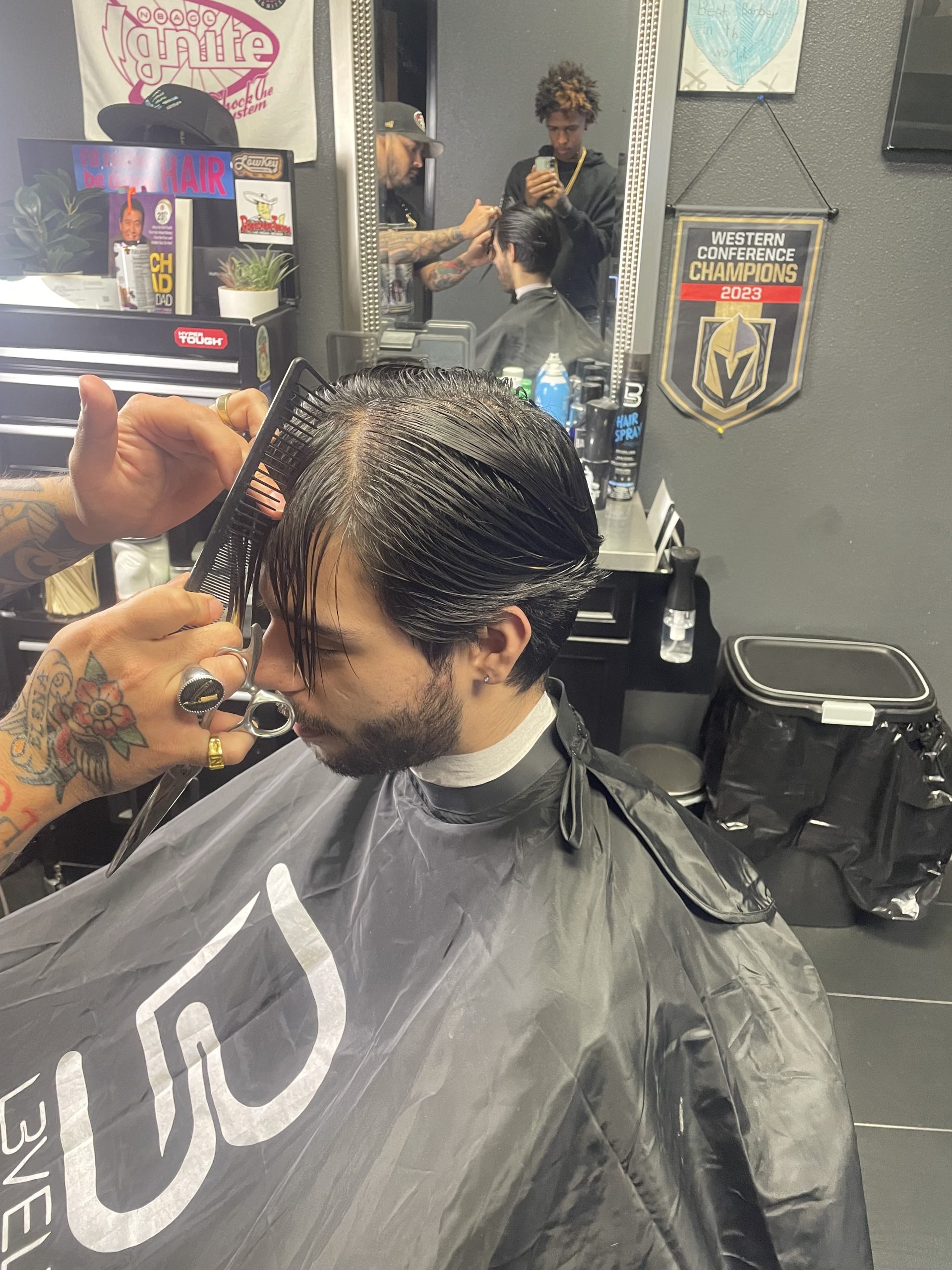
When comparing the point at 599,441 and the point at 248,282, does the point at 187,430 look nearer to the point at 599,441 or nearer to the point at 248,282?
the point at 248,282

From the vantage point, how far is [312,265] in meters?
2.39

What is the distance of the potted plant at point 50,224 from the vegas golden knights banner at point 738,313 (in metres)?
1.45

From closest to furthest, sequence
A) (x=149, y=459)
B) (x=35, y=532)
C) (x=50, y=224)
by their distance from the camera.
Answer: (x=149, y=459)
(x=35, y=532)
(x=50, y=224)

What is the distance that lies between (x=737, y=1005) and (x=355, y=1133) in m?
0.50

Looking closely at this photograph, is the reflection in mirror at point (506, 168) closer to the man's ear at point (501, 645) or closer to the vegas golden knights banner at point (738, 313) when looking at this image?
the vegas golden knights banner at point (738, 313)

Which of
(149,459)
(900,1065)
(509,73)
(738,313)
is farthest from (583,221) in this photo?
(900,1065)

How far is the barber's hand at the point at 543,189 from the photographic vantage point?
2.25 meters

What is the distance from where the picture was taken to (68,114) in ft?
7.54

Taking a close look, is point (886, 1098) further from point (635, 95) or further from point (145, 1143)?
point (635, 95)

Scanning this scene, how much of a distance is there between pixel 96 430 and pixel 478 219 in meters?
1.50

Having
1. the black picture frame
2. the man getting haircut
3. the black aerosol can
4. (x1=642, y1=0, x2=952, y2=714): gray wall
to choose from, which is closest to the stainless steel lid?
(x1=642, y1=0, x2=952, y2=714): gray wall

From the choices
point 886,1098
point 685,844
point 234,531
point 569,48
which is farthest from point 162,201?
point 886,1098

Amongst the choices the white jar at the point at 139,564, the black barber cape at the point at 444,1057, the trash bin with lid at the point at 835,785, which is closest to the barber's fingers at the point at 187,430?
the black barber cape at the point at 444,1057

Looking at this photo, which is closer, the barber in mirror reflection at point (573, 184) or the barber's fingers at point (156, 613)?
the barber's fingers at point (156, 613)
